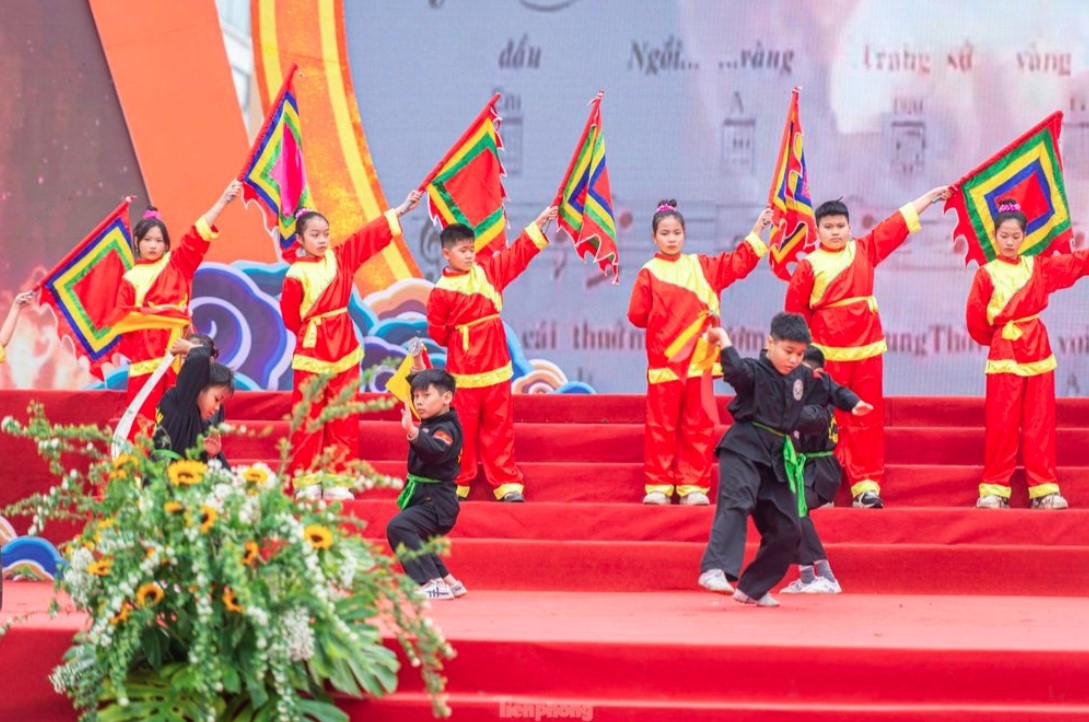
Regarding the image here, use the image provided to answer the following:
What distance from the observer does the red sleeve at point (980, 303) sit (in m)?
7.16

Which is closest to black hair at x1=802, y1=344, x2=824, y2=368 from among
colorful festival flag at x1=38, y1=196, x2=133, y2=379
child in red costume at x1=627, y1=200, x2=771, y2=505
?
child in red costume at x1=627, y1=200, x2=771, y2=505

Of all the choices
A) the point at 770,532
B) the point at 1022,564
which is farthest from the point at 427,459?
the point at 1022,564

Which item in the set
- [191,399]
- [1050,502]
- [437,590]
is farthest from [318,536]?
[1050,502]

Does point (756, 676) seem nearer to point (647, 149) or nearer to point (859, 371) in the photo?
point (859, 371)

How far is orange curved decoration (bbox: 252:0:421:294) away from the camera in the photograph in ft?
29.5

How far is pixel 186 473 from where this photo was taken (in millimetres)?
4461

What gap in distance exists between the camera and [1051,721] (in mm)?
4508

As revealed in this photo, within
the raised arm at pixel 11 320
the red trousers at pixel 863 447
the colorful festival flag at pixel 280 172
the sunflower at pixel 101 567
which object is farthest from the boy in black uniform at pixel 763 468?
the raised arm at pixel 11 320

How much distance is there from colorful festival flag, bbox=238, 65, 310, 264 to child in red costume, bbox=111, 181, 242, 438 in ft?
0.42

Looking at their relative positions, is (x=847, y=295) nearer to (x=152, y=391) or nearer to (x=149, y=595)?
(x=152, y=391)

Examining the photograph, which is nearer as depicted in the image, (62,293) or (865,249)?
(865,249)

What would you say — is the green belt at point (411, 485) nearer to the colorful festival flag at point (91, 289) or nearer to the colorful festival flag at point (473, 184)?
the colorful festival flag at point (473, 184)

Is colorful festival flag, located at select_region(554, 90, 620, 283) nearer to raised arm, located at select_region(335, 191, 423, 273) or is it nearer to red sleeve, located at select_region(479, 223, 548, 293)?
red sleeve, located at select_region(479, 223, 548, 293)

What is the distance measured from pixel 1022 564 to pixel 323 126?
4.68m
